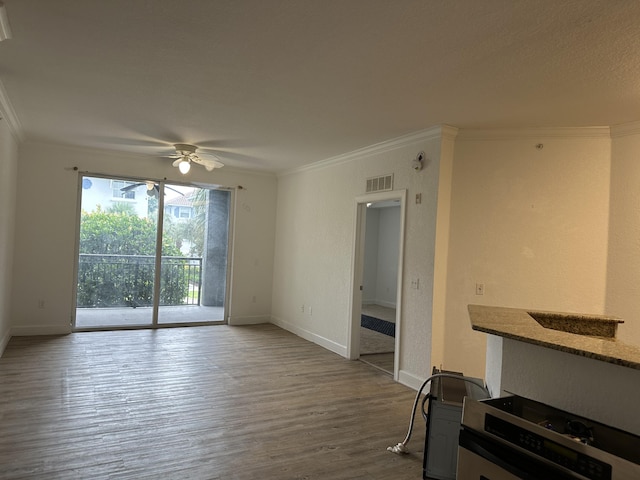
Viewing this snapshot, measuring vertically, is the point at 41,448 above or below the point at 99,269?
below

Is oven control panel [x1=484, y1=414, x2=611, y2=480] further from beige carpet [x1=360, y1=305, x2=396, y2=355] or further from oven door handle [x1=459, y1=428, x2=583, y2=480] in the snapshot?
beige carpet [x1=360, y1=305, x2=396, y2=355]

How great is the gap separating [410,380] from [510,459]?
284 cm

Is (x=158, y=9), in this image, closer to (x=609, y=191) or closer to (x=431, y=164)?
(x=431, y=164)

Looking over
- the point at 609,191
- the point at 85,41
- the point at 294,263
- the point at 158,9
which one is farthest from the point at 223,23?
the point at 294,263

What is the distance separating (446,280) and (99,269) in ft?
16.2

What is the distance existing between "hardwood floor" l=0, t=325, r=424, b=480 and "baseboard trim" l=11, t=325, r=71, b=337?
18cm

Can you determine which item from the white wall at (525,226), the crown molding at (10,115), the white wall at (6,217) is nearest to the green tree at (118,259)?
the white wall at (6,217)

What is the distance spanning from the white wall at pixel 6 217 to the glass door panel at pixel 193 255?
1.91 metres

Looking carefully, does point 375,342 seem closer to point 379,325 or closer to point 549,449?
point 379,325

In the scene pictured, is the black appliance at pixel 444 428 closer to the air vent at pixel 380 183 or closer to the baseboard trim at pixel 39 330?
the air vent at pixel 380 183

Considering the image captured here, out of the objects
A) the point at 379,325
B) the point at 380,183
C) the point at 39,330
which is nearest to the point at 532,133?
the point at 380,183

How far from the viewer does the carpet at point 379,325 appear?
22.9ft

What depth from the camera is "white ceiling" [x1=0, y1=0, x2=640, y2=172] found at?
207cm

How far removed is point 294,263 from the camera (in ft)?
21.7
